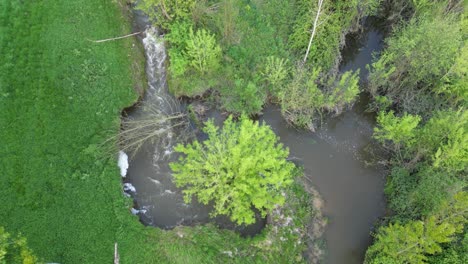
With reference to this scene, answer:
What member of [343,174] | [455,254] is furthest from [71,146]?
[455,254]

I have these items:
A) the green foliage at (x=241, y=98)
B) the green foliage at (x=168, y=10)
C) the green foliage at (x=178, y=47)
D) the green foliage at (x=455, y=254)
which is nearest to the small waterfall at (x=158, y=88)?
the green foliage at (x=178, y=47)

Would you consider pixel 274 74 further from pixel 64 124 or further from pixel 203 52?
pixel 64 124

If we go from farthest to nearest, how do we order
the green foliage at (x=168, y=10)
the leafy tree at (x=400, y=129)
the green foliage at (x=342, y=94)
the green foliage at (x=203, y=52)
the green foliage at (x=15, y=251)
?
the green foliage at (x=168, y=10) → the green foliage at (x=342, y=94) → the green foliage at (x=203, y=52) → the leafy tree at (x=400, y=129) → the green foliage at (x=15, y=251)

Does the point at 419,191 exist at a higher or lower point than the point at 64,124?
higher

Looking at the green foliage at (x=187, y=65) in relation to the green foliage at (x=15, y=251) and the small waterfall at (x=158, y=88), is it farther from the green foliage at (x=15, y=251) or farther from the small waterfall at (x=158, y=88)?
the green foliage at (x=15, y=251)

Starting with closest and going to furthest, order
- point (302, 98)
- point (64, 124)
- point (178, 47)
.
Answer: point (64, 124)
point (302, 98)
point (178, 47)
